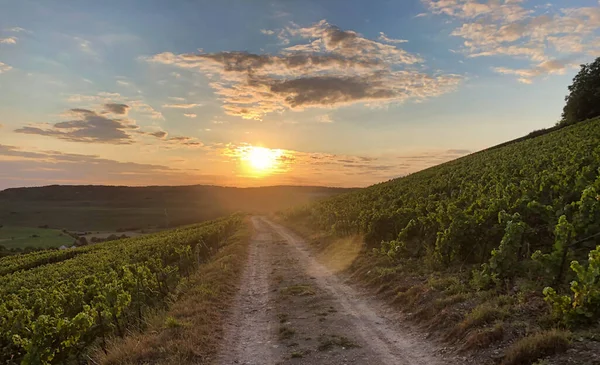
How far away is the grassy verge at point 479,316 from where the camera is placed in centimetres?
663

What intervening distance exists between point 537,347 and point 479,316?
74.3 inches

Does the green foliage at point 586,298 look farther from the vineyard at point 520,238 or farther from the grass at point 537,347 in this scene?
the grass at point 537,347

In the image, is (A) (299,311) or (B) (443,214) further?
(B) (443,214)

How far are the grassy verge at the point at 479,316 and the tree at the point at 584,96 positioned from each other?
64.7 m

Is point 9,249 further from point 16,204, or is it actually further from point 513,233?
point 16,204

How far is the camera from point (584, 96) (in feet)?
205

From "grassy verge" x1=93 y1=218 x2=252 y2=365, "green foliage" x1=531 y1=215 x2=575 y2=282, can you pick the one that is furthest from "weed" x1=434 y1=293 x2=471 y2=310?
"grassy verge" x1=93 y1=218 x2=252 y2=365

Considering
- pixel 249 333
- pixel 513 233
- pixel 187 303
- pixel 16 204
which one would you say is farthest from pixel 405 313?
pixel 16 204

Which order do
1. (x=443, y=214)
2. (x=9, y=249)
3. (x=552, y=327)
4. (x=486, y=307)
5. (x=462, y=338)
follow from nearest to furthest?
(x=552, y=327), (x=462, y=338), (x=486, y=307), (x=443, y=214), (x=9, y=249)

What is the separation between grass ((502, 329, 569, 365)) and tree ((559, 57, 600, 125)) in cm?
6884

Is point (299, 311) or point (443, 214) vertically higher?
point (443, 214)

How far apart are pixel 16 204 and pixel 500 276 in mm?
226443

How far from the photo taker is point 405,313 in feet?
35.7

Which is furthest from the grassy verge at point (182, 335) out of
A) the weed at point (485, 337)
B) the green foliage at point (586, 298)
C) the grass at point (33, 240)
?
the grass at point (33, 240)
